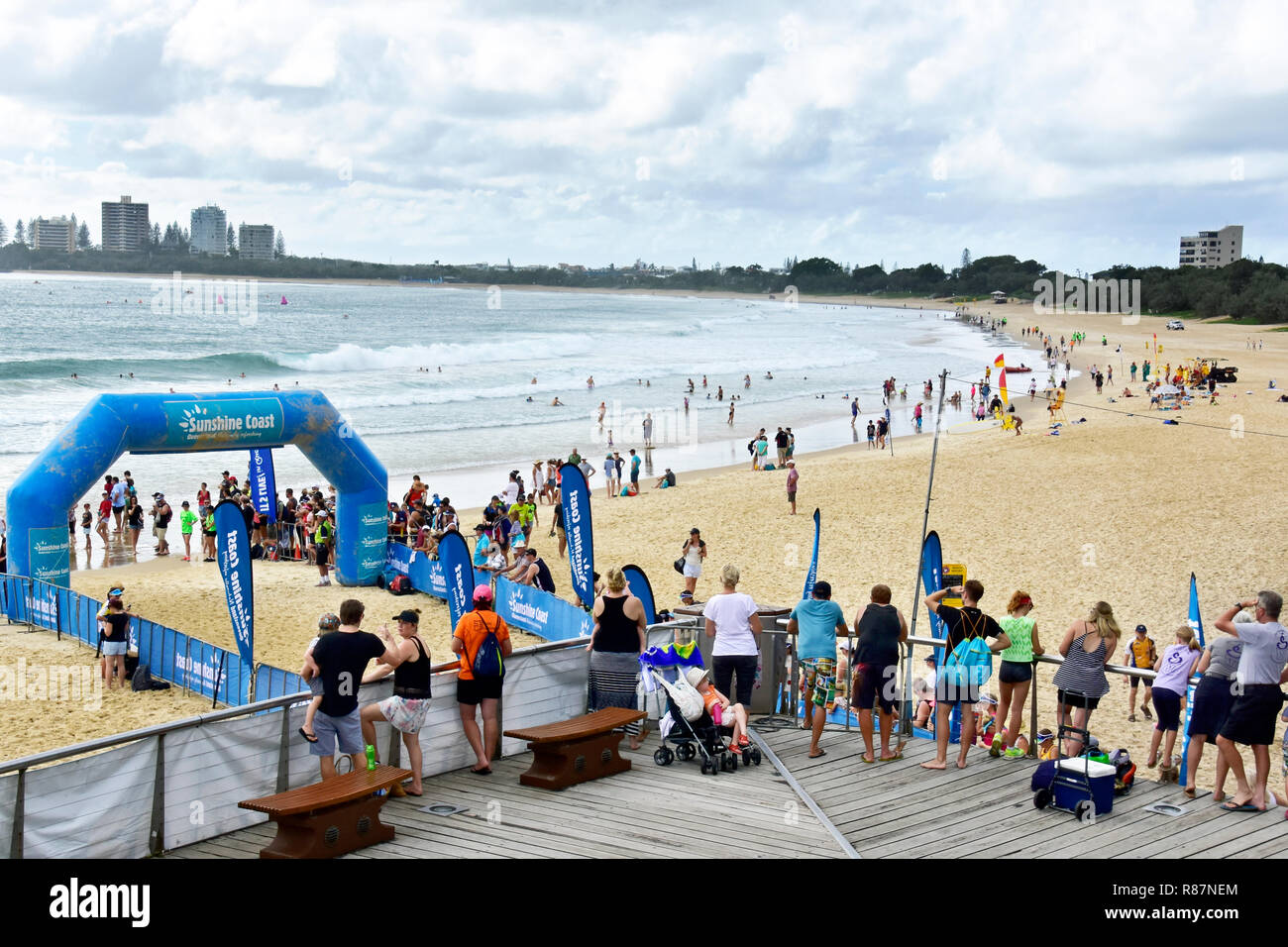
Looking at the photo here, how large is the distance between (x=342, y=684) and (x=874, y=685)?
11.4 ft

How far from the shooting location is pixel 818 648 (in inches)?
316

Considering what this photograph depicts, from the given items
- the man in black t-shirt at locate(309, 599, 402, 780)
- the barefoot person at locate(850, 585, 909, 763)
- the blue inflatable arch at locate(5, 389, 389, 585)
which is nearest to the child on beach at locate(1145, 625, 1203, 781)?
the barefoot person at locate(850, 585, 909, 763)

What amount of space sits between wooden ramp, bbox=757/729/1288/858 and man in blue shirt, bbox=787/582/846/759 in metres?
0.34

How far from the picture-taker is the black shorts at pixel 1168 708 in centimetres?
846

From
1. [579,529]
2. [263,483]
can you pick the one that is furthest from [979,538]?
[263,483]

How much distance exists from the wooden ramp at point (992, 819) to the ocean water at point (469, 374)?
21.5m

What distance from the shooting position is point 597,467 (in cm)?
3325

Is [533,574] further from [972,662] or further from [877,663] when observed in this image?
[972,662]

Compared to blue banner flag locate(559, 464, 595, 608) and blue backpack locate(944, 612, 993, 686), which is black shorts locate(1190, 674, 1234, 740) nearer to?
blue backpack locate(944, 612, 993, 686)

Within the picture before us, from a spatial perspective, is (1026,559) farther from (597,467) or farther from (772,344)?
(772,344)

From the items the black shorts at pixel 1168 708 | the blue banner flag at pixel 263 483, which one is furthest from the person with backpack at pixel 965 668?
the blue banner flag at pixel 263 483

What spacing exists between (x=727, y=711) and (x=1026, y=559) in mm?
13140

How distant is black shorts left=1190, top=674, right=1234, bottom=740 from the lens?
7.02m

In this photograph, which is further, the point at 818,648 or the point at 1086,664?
the point at 818,648
